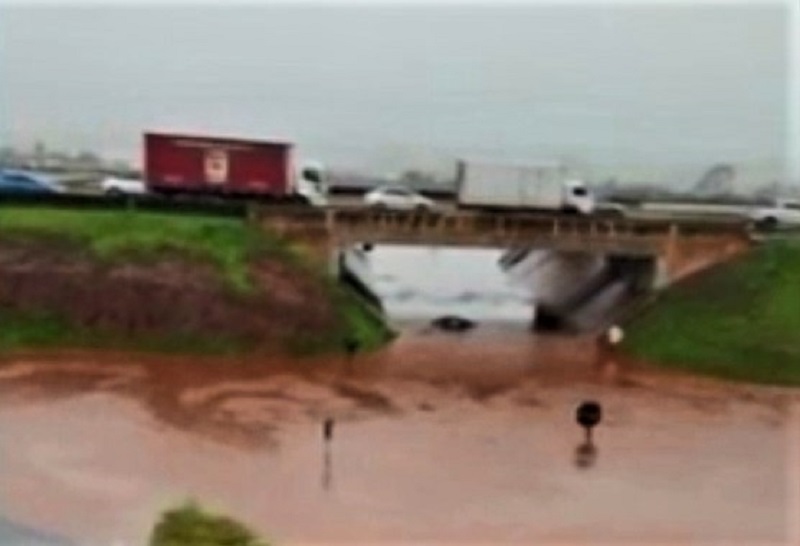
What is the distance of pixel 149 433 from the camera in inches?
78.3

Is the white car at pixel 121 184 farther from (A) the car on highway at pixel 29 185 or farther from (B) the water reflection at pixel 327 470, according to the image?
(B) the water reflection at pixel 327 470

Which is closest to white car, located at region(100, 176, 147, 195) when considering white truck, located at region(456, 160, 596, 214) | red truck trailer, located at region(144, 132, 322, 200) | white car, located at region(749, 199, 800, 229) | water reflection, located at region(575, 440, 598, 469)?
red truck trailer, located at region(144, 132, 322, 200)

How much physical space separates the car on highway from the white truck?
526 mm

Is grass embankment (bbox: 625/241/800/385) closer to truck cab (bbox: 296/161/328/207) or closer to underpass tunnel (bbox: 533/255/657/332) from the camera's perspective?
underpass tunnel (bbox: 533/255/657/332)

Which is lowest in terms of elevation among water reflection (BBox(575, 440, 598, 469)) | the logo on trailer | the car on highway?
water reflection (BBox(575, 440, 598, 469))

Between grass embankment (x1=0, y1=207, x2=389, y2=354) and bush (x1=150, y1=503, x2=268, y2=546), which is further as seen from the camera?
grass embankment (x1=0, y1=207, x2=389, y2=354)

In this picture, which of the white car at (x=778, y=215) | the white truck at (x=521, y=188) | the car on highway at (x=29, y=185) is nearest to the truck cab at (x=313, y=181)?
the white truck at (x=521, y=188)

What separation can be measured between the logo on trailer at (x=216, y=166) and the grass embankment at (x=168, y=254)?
0.05m

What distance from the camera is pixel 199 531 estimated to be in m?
1.90

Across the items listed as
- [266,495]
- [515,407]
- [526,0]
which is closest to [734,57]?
[526,0]

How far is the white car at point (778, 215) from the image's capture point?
6.50ft

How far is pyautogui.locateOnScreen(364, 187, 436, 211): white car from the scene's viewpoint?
2014 millimetres

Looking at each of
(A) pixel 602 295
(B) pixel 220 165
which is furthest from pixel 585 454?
(B) pixel 220 165

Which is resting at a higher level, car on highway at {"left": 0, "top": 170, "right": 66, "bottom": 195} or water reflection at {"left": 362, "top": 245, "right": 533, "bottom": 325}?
car on highway at {"left": 0, "top": 170, "right": 66, "bottom": 195}
